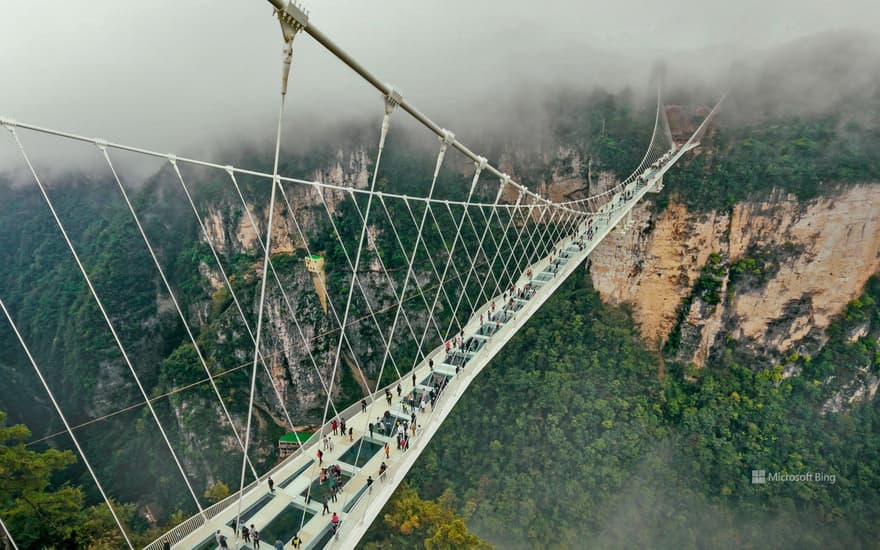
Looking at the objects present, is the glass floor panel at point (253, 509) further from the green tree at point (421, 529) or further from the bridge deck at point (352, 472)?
the green tree at point (421, 529)

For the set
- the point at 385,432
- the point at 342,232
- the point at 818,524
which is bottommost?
the point at 818,524

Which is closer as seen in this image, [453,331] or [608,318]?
[608,318]

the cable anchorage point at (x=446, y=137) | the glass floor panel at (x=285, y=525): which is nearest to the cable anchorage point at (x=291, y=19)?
the cable anchorage point at (x=446, y=137)

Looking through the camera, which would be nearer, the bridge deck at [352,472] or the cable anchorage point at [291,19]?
the cable anchorage point at [291,19]

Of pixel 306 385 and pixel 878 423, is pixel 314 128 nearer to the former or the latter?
pixel 306 385

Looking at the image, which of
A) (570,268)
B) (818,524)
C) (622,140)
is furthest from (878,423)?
(622,140)

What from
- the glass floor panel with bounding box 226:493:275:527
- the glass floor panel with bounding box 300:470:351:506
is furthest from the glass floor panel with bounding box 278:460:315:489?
the glass floor panel with bounding box 300:470:351:506

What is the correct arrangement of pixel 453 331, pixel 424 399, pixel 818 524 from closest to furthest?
pixel 424 399, pixel 818 524, pixel 453 331
